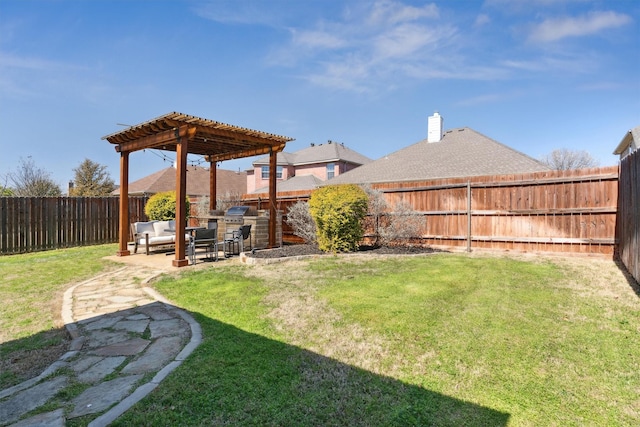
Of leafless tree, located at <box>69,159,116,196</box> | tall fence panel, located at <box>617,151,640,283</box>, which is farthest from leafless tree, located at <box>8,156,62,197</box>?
tall fence panel, located at <box>617,151,640,283</box>

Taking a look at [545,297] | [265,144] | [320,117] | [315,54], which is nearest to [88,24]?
[265,144]

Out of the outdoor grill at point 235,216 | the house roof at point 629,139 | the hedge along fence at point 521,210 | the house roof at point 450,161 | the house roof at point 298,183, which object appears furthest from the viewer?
the house roof at point 298,183

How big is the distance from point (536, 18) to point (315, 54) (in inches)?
285

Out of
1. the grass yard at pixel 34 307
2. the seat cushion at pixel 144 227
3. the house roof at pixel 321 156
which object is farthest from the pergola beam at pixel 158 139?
the house roof at pixel 321 156

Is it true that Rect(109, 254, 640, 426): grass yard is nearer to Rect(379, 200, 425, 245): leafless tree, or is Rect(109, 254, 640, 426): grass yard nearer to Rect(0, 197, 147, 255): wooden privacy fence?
Rect(379, 200, 425, 245): leafless tree

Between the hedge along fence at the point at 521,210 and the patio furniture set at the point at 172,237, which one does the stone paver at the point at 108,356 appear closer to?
the patio furniture set at the point at 172,237

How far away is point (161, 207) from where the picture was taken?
1379 cm

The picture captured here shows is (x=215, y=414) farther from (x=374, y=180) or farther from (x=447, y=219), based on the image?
(x=374, y=180)

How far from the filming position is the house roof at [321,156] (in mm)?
26750

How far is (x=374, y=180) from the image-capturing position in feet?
50.0

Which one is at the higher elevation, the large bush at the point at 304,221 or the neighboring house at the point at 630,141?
the neighboring house at the point at 630,141

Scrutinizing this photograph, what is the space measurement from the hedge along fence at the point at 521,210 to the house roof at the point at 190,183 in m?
18.3

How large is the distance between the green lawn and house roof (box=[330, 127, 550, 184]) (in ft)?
25.9

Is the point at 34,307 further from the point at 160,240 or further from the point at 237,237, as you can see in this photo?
the point at 160,240
